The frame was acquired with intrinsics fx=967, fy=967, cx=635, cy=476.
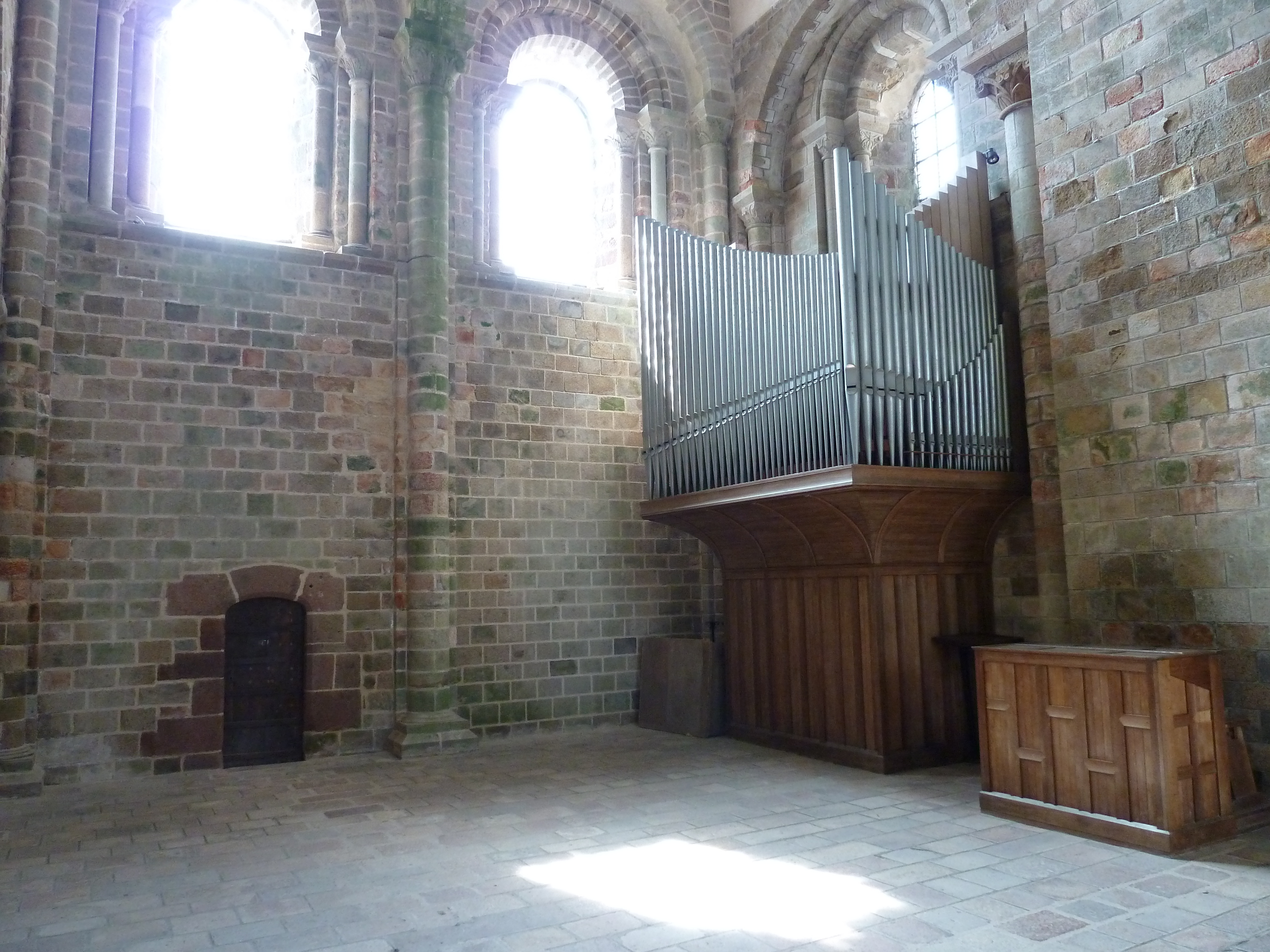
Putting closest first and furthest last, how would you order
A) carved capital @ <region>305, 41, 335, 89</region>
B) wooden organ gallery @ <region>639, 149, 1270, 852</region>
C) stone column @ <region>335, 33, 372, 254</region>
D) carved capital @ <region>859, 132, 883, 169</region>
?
wooden organ gallery @ <region>639, 149, 1270, 852</region> → stone column @ <region>335, 33, 372, 254</region> → carved capital @ <region>305, 41, 335, 89</region> → carved capital @ <region>859, 132, 883, 169</region>

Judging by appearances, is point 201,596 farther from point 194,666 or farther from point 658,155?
point 658,155

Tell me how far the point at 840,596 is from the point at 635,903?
11.5 ft

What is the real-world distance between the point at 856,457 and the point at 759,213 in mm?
4735

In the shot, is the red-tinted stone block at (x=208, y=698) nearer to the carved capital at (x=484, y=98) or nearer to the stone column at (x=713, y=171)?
the carved capital at (x=484, y=98)

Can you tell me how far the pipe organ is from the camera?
6.51 meters

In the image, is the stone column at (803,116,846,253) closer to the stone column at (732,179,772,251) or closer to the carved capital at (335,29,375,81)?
the stone column at (732,179,772,251)

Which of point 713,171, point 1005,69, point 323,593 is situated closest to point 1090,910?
point 1005,69

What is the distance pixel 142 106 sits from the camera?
7.93m

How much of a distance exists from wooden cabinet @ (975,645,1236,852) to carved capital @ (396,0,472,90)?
6.87 m

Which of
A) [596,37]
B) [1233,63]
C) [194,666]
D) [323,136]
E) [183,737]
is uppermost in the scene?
[596,37]

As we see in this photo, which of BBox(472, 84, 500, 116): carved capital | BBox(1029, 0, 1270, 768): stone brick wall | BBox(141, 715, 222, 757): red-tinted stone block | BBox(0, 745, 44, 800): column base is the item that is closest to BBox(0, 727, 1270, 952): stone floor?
BBox(0, 745, 44, 800): column base

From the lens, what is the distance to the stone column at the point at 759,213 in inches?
399

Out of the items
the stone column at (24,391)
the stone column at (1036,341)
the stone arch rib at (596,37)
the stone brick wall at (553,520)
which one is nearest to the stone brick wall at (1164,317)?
the stone column at (1036,341)

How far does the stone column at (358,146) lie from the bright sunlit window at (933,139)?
523 centimetres
